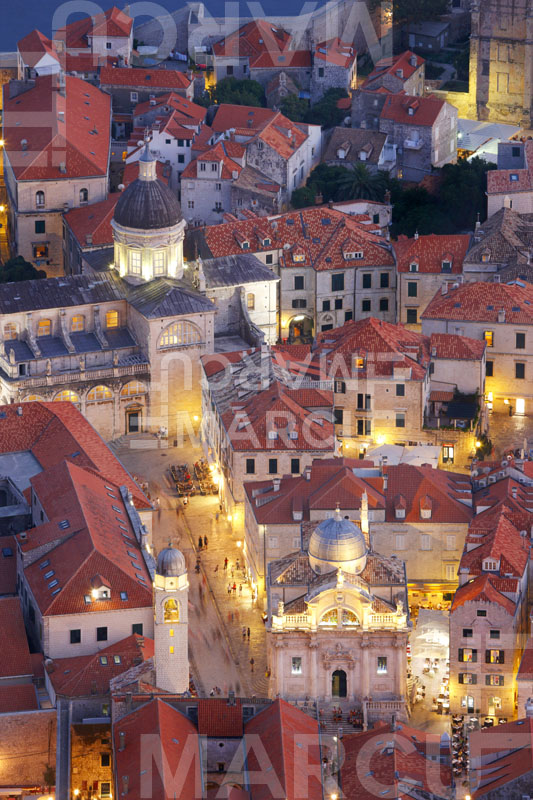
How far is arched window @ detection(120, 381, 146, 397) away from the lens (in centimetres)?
16900

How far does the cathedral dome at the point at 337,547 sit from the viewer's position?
132500 millimetres

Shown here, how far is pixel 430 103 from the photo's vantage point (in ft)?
643

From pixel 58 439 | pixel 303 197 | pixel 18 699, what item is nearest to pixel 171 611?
pixel 18 699

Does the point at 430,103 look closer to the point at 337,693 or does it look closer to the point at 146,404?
the point at 146,404

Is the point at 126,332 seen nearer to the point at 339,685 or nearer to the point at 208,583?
the point at 208,583

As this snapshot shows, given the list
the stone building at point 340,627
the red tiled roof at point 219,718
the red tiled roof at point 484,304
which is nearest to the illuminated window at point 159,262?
the red tiled roof at point 484,304

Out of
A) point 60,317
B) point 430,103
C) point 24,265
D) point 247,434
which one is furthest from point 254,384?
point 430,103

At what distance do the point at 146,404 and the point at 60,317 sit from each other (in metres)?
9.13

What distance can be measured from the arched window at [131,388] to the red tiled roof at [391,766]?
49604 mm

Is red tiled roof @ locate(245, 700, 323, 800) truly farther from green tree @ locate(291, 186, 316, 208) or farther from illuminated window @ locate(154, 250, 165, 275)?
green tree @ locate(291, 186, 316, 208)

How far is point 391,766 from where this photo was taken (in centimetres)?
12081

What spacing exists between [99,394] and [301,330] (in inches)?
824

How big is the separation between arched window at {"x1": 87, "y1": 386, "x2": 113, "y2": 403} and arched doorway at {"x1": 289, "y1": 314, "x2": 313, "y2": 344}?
18.9 meters

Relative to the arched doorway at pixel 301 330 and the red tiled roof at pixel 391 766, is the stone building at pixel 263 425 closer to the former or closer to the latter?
the arched doorway at pixel 301 330
